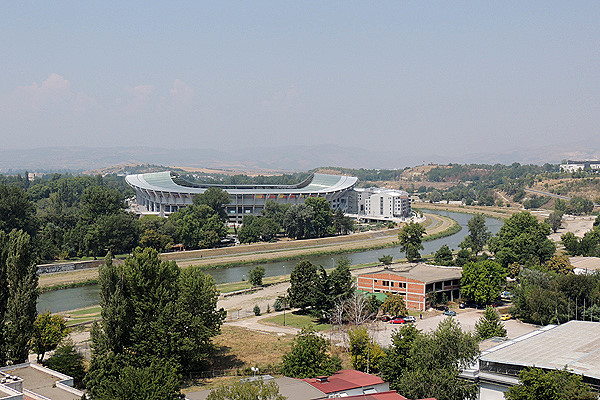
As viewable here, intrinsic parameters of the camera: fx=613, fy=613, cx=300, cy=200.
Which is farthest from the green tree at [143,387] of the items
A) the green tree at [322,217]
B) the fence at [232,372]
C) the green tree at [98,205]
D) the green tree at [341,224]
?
the green tree at [341,224]

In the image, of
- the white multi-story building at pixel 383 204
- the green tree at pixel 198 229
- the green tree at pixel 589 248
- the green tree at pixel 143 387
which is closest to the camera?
the green tree at pixel 143 387

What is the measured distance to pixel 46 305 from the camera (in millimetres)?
36156

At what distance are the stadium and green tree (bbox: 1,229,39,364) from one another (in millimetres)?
52257

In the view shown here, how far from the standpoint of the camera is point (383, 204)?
8300cm

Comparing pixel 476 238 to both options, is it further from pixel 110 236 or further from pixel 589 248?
pixel 110 236

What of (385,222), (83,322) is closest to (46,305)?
(83,322)

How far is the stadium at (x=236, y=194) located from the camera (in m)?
76.4

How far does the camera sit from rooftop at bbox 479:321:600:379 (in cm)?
1803

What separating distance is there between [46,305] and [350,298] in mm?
18486

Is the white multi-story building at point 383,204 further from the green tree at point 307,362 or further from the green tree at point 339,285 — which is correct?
the green tree at point 307,362

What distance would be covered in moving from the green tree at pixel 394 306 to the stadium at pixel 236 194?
148 ft

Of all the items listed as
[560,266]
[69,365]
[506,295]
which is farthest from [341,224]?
[69,365]

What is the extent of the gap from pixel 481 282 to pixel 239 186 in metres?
53.3

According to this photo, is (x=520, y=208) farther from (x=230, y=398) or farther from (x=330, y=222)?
(x=230, y=398)
